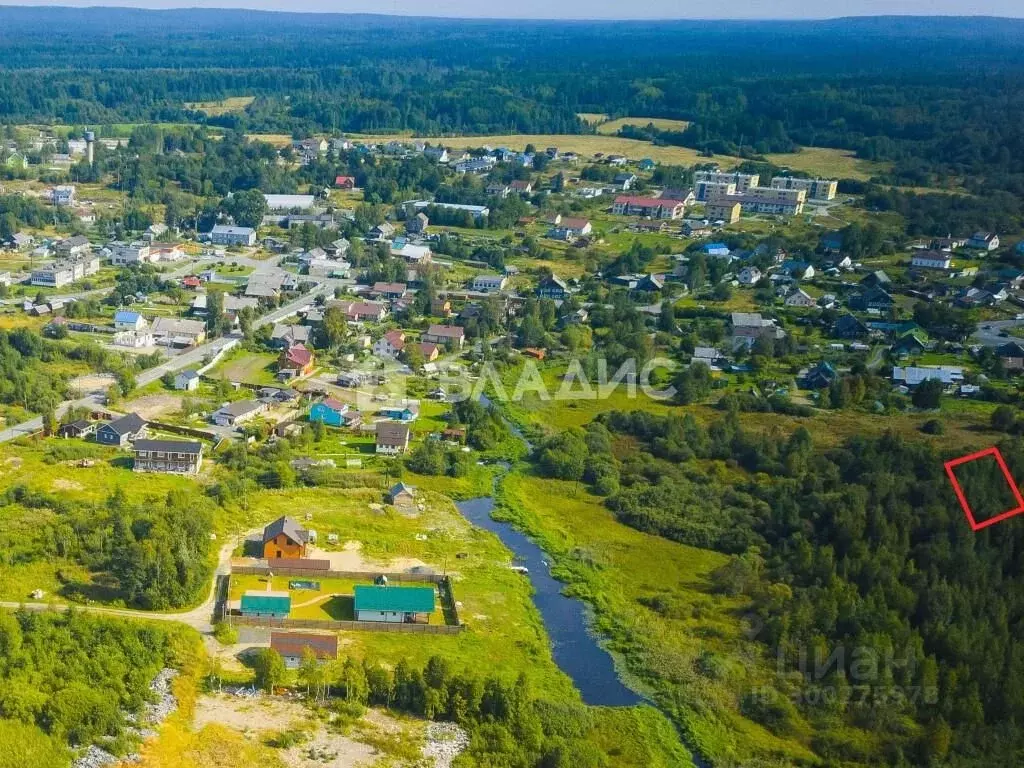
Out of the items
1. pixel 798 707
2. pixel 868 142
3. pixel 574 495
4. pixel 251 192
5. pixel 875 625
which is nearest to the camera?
pixel 798 707

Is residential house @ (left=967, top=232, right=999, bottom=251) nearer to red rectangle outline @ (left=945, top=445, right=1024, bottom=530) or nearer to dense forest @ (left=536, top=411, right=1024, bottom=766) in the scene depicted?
dense forest @ (left=536, top=411, right=1024, bottom=766)

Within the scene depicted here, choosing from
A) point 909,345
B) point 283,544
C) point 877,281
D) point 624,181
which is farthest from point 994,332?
point 624,181

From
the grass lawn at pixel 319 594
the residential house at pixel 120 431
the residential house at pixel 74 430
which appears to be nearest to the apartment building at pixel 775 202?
the residential house at pixel 120 431

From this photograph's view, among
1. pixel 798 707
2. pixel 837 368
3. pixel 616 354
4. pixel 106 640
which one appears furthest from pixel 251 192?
pixel 798 707

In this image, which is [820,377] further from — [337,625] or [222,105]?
[222,105]

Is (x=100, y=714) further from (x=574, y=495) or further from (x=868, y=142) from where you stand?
(x=868, y=142)

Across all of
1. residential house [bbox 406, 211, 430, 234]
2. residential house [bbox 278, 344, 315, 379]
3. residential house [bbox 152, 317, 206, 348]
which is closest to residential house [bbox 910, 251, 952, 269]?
residential house [bbox 406, 211, 430, 234]
